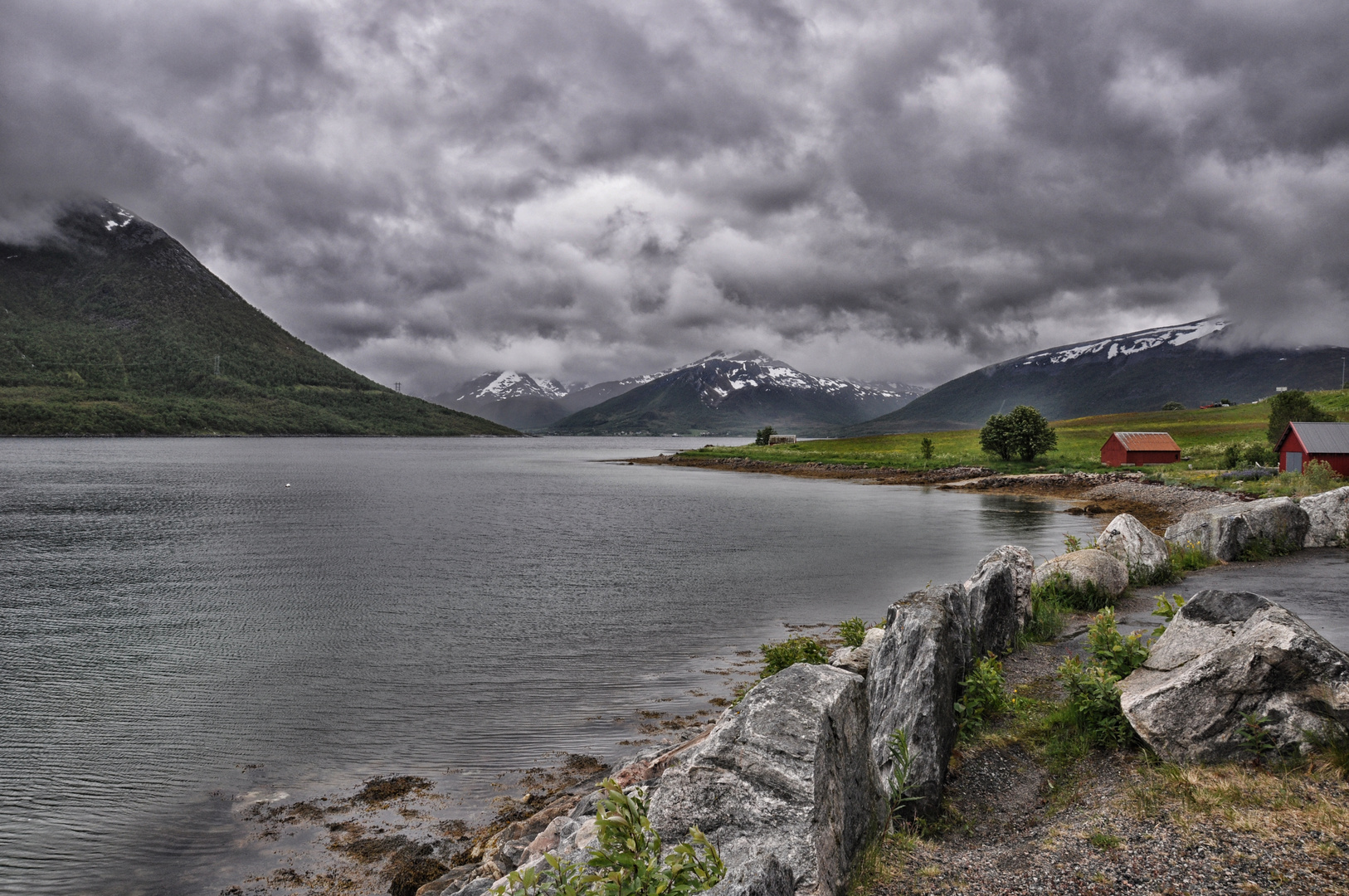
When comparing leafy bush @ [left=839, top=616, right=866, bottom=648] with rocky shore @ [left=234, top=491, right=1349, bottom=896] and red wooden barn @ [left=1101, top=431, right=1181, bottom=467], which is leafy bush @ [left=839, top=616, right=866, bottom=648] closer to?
rocky shore @ [left=234, top=491, right=1349, bottom=896]

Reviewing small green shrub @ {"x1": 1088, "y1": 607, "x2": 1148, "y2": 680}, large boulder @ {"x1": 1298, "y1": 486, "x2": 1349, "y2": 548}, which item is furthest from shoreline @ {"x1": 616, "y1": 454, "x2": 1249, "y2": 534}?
small green shrub @ {"x1": 1088, "y1": 607, "x2": 1148, "y2": 680}

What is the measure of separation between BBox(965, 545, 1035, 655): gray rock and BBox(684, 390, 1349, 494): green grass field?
2056 inches

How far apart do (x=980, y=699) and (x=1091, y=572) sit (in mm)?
12497

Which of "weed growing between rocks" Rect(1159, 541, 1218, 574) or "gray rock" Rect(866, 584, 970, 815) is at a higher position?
"gray rock" Rect(866, 584, 970, 815)

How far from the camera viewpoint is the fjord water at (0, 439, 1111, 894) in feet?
43.1

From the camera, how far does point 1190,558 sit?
2598cm

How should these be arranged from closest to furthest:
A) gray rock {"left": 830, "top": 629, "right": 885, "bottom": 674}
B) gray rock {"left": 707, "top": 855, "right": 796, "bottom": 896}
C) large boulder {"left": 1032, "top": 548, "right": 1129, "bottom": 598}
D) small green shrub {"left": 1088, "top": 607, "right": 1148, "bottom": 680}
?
gray rock {"left": 707, "top": 855, "right": 796, "bottom": 896}, small green shrub {"left": 1088, "top": 607, "right": 1148, "bottom": 680}, gray rock {"left": 830, "top": 629, "right": 885, "bottom": 674}, large boulder {"left": 1032, "top": 548, "right": 1129, "bottom": 598}

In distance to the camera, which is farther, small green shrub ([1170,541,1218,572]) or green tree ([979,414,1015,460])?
green tree ([979,414,1015,460])

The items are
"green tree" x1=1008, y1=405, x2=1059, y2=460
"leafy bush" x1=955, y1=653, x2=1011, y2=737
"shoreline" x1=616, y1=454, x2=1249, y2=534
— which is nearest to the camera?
"leafy bush" x1=955, y1=653, x2=1011, y2=737

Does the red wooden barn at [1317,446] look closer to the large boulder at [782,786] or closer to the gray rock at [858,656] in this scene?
the gray rock at [858,656]

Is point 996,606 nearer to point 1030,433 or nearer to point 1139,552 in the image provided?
point 1139,552

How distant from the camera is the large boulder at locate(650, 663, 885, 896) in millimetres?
6105

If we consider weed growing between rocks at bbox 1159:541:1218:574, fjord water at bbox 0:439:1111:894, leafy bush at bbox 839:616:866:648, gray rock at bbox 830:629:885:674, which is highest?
gray rock at bbox 830:629:885:674

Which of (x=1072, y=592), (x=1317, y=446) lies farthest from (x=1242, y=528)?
(x=1317, y=446)
